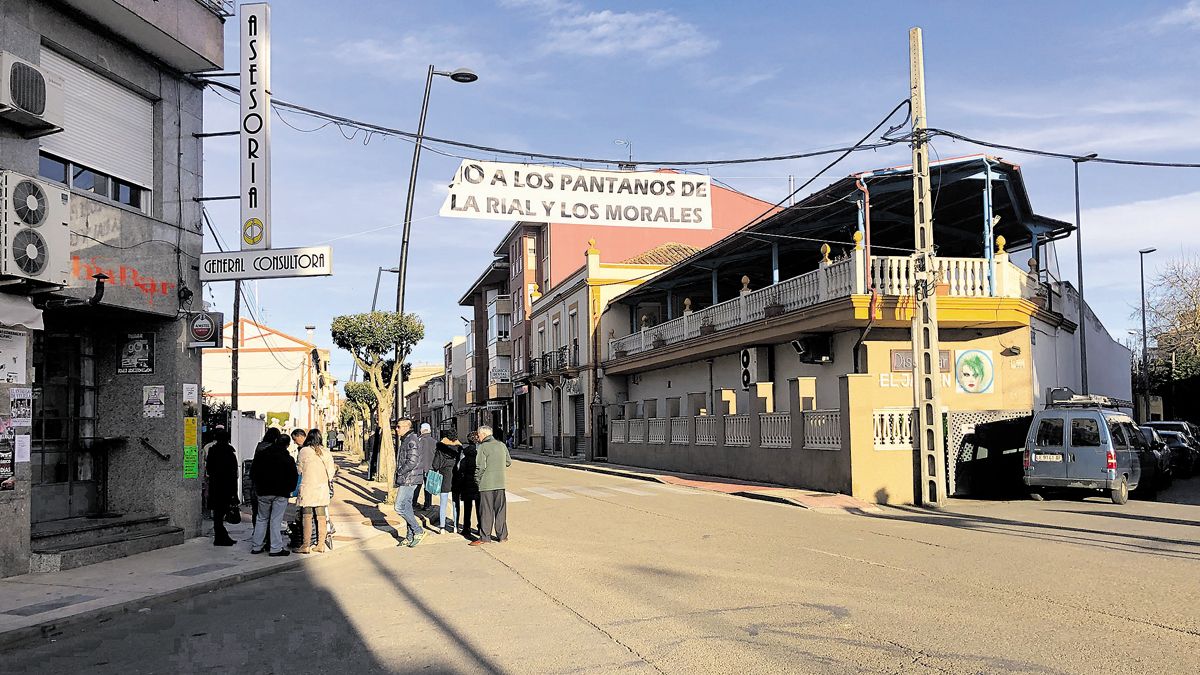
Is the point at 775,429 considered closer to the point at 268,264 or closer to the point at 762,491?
the point at 762,491

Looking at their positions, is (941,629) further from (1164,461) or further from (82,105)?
(1164,461)

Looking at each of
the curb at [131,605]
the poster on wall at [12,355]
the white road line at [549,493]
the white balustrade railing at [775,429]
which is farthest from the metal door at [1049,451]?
the poster on wall at [12,355]

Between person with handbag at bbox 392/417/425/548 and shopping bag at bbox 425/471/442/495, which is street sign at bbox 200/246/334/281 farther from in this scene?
shopping bag at bbox 425/471/442/495

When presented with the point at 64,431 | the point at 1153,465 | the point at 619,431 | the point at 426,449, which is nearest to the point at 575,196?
the point at 426,449

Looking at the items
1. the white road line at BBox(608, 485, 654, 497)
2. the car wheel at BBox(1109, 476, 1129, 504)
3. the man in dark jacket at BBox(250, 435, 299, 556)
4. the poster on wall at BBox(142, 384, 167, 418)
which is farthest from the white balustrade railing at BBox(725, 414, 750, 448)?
the poster on wall at BBox(142, 384, 167, 418)

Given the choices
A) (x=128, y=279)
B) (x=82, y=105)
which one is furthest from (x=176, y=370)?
(x=82, y=105)

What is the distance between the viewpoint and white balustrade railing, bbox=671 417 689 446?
28.2m

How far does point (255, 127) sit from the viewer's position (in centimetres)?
1366

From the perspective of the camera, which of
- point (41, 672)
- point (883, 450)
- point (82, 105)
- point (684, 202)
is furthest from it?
point (883, 450)

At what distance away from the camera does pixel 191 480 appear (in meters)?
13.4

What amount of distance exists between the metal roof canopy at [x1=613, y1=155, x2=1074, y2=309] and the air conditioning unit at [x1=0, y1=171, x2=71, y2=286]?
15.9 m

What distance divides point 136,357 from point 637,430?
21.2 metres

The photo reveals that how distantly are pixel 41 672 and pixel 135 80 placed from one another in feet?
28.3

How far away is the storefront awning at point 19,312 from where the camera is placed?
10008 mm
